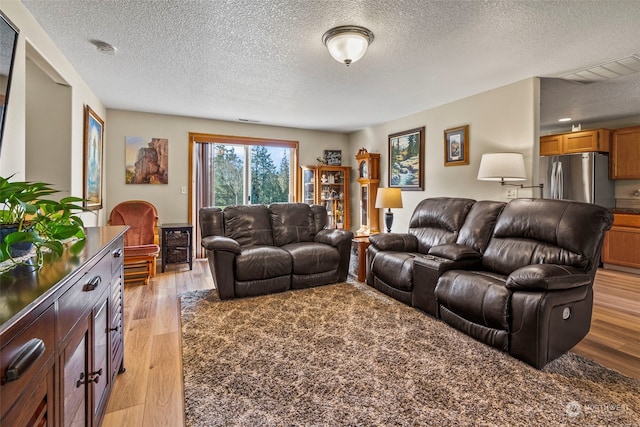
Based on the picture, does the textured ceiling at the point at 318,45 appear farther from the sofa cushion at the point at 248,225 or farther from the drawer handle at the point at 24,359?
the drawer handle at the point at 24,359

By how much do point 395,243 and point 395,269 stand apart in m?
0.41

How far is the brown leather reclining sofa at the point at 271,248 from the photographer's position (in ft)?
10.6

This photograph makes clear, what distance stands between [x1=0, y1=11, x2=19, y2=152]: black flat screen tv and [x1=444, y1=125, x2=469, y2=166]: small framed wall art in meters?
4.26

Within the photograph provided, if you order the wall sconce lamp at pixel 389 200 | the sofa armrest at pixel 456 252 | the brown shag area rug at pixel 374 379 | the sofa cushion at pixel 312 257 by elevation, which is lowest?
the brown shag area rug at pixel 374 379

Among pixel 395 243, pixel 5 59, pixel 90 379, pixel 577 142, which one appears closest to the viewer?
pixel 90 379

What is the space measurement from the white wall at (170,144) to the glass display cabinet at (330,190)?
2.82 feet

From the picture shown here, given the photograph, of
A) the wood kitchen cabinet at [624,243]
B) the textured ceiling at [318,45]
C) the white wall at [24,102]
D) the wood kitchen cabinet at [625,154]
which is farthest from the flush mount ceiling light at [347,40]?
the wood kitchen cabinet at [625,154]

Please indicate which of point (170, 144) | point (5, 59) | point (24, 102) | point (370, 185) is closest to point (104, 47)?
point (24, 102)

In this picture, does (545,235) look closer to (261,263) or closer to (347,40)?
(347,40)

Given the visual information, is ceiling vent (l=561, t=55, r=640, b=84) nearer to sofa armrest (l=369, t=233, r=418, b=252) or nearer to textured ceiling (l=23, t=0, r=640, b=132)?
textured ceiling (l=23, t=0, r=640, b=132)

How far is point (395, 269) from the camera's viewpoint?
10.3ft

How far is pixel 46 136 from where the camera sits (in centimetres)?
298

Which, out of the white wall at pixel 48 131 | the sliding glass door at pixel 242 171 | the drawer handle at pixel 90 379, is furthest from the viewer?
the sliding glass door at pixel 242 171

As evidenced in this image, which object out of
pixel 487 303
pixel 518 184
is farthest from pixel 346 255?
pixel 518 184
